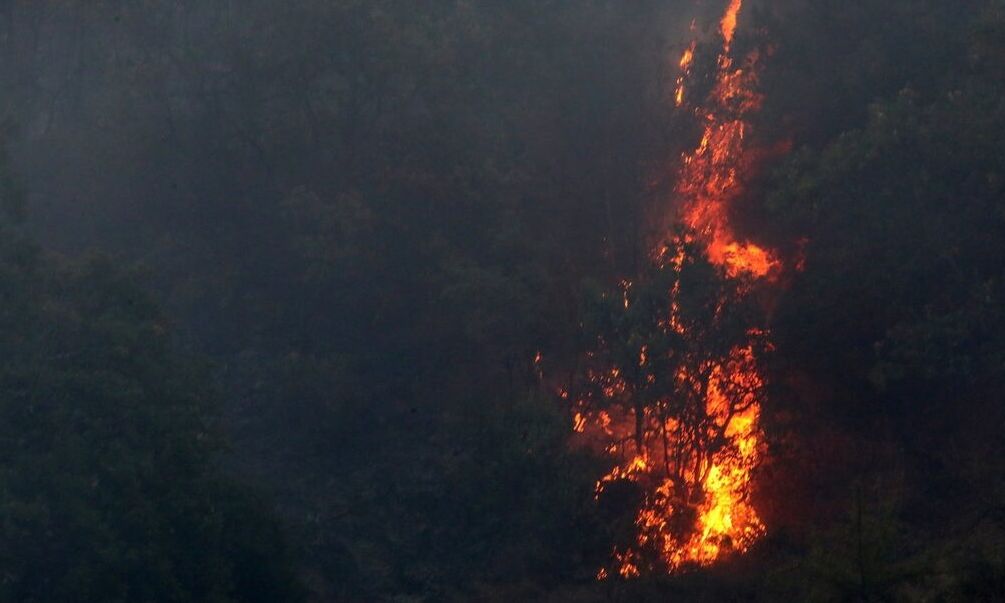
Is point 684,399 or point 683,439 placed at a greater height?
point 684,399

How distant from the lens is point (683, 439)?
20312 millimetres

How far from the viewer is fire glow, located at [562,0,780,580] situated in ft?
63.6

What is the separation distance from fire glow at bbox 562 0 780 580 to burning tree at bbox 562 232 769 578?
21mm

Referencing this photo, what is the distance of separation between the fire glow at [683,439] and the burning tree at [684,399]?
0.02m

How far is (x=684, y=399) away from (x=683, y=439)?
2.45 feet

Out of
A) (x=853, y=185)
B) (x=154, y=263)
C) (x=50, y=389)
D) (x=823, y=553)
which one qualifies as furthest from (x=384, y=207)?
(x=823, y=553)

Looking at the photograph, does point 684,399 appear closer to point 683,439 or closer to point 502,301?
point 683,439

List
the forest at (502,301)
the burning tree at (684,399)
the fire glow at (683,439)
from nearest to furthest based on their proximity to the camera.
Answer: the forest at (502,301) → the fire glow at (683,439) → the burning tree at (684,399)

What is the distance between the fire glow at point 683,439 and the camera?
763 inches

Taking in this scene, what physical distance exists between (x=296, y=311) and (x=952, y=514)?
49.9ft

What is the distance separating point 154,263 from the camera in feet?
87.8

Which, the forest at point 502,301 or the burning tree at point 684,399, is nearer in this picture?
the forest at point 502,301

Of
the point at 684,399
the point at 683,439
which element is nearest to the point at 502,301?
the point at 684,399

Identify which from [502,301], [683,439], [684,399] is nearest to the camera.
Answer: [684,399]
